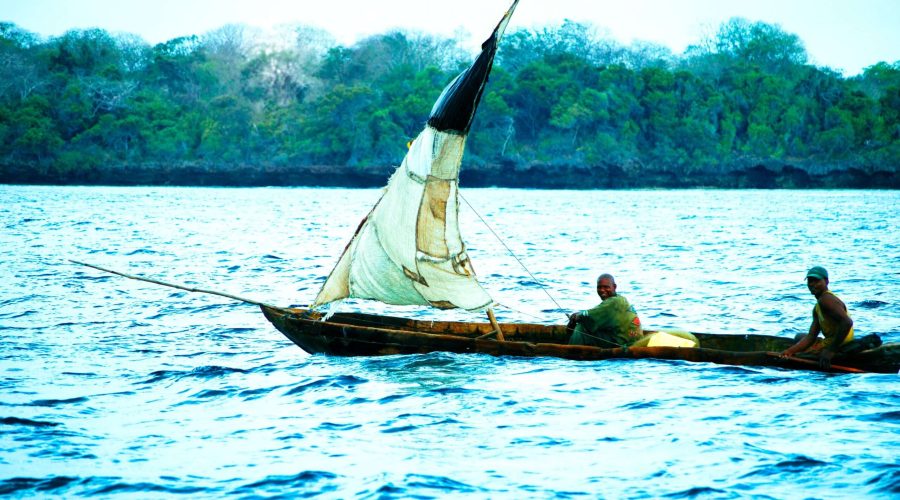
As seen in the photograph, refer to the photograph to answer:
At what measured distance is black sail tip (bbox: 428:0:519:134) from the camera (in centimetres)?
1395

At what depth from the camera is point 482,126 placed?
105m

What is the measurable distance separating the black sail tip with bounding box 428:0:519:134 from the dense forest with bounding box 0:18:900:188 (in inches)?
3476

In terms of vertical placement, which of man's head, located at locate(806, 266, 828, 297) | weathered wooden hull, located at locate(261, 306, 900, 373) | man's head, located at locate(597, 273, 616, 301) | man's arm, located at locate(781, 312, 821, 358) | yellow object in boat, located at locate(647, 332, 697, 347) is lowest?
weathered wooden hull, located at locate(261, 306, 900, 373)

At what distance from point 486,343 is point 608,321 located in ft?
6.09

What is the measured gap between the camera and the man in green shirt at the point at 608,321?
14.0 metres

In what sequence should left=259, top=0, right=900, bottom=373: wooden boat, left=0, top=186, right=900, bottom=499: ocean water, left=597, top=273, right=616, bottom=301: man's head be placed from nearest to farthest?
left=0, top=186, right=900, bottom=499: ocean water, left=597, top=273, right=616, bottom=301: man's head, left=259, top=0, right=900, bottom=373: wooden boat

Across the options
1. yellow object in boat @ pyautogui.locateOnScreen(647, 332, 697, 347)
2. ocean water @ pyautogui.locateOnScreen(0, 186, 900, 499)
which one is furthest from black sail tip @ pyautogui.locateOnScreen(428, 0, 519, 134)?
yellow object in boat @ pyautogui.locateOnScreen(647, 332, 697, 347)

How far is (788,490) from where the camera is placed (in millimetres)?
9180

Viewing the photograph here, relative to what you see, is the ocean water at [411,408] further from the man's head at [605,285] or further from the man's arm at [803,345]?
the man's head at [605,285]

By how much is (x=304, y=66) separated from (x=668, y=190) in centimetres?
4740

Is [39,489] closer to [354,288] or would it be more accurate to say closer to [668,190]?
[354,288]

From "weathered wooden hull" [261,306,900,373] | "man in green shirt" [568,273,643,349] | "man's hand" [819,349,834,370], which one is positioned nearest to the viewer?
"man's hand" [819,349,834,370]

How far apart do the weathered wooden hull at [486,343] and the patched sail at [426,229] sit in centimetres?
61

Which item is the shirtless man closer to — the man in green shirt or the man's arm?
the man's arm
